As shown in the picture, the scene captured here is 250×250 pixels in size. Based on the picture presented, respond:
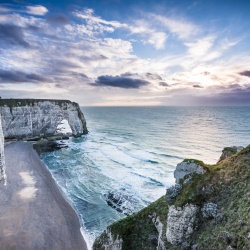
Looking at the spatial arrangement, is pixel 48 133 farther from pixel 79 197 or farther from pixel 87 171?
pixel 79 197

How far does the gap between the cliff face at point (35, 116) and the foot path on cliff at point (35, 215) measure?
2617cm

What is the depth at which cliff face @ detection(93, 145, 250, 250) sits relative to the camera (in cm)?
1241

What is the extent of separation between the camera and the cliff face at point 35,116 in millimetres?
64312

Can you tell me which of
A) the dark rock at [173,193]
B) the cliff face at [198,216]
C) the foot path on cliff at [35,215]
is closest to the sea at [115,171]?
the foot path on cliff at [35,215]

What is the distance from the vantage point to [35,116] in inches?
2761

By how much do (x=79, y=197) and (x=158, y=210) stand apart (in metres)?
20.3

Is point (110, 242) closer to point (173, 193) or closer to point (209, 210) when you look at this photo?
point (173, 193)

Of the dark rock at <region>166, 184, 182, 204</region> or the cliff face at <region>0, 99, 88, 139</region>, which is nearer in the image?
the dark rock at <region>166, 184, 182, 204</region>

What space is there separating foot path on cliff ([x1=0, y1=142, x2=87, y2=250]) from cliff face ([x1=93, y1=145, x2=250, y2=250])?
8854 mm

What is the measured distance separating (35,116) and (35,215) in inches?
1888

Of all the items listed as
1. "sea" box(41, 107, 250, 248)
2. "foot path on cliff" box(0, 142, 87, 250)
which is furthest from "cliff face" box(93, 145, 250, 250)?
"sea" box(41, 107, 250, 248)

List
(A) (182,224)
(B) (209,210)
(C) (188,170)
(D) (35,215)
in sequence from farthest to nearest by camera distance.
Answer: (D) (35,215) < (C) (188,170) < (B) (209,210) < (A) (182,224)

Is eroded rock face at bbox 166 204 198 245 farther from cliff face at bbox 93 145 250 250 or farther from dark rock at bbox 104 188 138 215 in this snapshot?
dark rock at bbox 104 188 138 215

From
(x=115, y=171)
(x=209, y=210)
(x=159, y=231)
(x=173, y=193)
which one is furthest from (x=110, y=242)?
(x=115, y=171)
